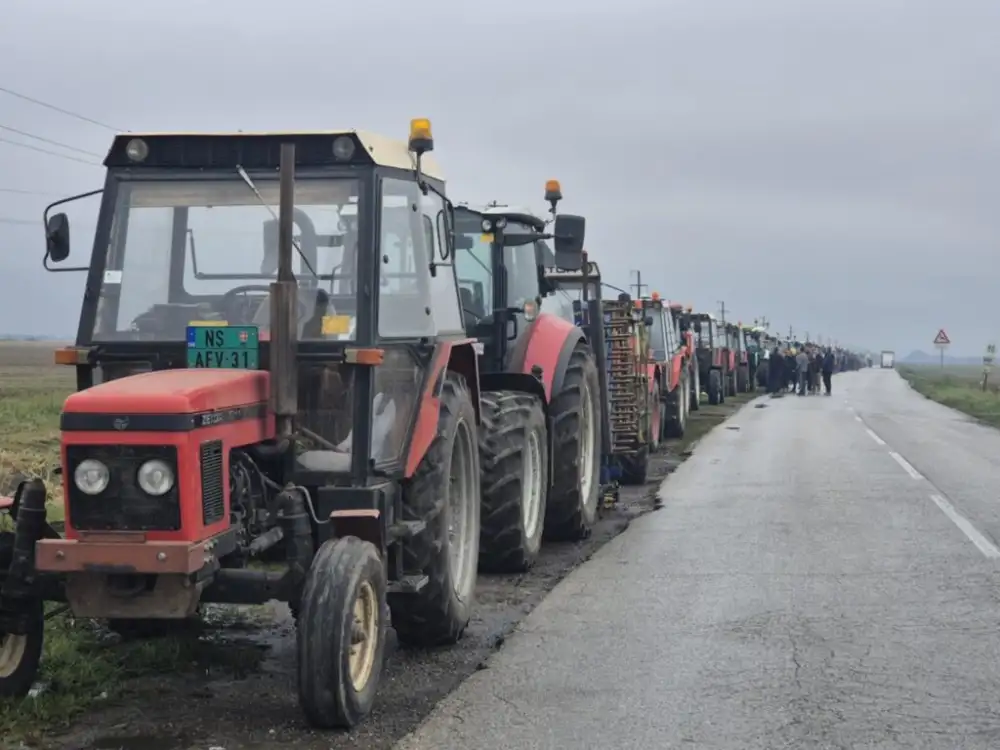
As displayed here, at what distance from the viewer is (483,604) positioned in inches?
319

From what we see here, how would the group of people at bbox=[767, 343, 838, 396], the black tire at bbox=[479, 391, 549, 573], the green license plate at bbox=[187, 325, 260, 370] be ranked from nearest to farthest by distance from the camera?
the green license plate at bbox=[187, 325, 260, 370] < the black tire at bbox=[479, 391, 549, 573] < the group of people at bbox=[767, 343, 838, 396]

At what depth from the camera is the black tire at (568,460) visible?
10266 mm

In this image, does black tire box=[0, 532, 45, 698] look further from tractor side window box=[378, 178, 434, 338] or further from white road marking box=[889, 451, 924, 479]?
white road marking box=[889, 451, 924, 479]

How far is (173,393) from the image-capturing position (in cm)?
502

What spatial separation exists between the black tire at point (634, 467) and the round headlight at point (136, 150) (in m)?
9.39

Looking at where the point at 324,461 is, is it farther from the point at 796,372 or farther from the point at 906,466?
the point at 796,372

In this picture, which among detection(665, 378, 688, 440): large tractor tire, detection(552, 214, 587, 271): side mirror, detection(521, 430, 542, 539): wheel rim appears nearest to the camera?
detection(521, 430, 542, 539): wheel rim

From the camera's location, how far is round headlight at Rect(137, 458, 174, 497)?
195 inches

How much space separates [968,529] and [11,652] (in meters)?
8.34

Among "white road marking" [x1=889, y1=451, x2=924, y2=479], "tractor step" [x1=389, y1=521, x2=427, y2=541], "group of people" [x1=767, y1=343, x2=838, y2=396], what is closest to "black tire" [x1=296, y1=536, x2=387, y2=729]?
"tractor step" [x1=389, y1=521, x2=427, y2=541]

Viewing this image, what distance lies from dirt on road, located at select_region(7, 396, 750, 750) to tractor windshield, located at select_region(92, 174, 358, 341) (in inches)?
66.8

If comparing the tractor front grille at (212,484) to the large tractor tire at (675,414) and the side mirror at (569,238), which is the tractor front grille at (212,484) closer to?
the side mirror at (569,238)

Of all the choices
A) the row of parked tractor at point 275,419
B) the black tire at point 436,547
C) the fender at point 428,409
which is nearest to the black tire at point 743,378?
the black tire at point 436,547

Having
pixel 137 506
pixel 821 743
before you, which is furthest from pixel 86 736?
pixel 821 743
